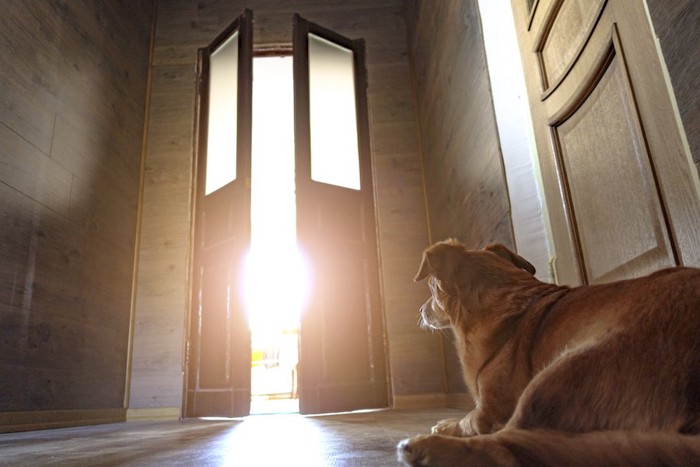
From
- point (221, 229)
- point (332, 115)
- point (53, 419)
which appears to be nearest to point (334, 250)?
point (221, 229)

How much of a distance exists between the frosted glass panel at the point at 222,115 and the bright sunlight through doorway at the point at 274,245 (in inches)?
23.9

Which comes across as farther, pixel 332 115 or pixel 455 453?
pixel 332 115

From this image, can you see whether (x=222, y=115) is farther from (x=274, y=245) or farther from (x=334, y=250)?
(x=274, y=245)

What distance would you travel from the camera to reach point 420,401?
3639 millimetres

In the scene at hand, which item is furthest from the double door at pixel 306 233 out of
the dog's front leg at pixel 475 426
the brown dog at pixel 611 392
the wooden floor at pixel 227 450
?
the brown dog at pixel 611 392

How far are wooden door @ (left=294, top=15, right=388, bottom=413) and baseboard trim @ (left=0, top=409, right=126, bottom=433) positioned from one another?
132 centimetres

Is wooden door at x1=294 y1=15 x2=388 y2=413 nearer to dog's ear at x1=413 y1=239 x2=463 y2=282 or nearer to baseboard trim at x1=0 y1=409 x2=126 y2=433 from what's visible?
baseboard trim at x1=0 y1=409 x2=126 y2=433

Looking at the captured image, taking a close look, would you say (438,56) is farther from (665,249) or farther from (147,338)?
(147,338)

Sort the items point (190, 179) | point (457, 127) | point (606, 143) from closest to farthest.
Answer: point (606, 143), point (457, 127), point (190, 179)

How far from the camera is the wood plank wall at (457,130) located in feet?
7.82

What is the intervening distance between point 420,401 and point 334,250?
1276 mm

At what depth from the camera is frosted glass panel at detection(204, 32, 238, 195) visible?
4.01 metres

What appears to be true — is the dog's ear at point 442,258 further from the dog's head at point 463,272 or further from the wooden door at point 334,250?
the wooden door at point 334,250

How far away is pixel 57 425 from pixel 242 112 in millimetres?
2405
